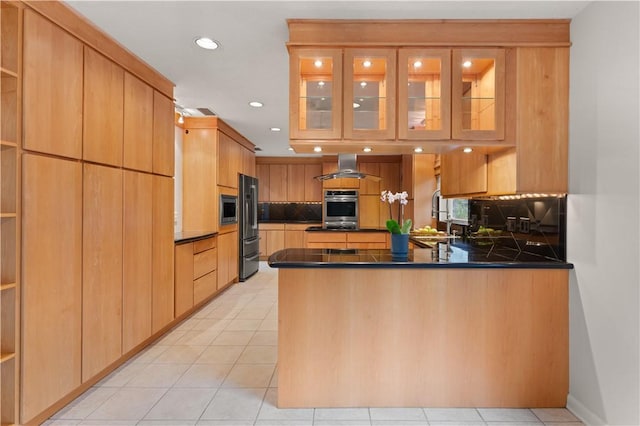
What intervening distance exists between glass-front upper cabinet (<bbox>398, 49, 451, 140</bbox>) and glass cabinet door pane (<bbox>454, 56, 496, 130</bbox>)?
120 millimetres

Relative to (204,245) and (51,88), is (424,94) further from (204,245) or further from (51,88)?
(204,245)

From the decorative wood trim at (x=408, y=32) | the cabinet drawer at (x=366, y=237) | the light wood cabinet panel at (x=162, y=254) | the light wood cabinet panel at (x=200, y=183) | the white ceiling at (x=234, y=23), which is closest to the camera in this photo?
the white ceiling at (x=234, y=23)

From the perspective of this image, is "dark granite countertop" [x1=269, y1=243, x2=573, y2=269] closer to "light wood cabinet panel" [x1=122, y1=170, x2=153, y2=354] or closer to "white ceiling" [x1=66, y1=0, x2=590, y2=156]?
"light wood cabinet panel" [x1=122, y1=170, x2=153, y2=354]

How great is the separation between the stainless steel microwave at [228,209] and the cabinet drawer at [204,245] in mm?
437

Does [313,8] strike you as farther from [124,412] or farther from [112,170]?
[124,412]

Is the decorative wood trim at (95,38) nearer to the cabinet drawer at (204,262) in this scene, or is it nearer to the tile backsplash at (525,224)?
the cabinet drawer at (204,262)

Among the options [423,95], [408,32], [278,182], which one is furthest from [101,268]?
[278,182]

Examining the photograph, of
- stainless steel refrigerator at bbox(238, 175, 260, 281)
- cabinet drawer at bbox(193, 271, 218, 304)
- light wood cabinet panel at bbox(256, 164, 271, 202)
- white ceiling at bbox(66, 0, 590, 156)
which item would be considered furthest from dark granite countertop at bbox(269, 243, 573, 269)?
light wood cabinet panel at bbox(256, 164, 271, 202)

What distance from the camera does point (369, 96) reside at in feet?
7.26

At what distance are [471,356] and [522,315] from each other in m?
0.40

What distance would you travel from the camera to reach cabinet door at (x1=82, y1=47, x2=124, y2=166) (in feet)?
7.04

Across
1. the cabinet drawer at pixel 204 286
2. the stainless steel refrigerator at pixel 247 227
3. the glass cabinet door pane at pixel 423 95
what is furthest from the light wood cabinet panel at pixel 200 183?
the glass cabinet door pane at pixel 423 95

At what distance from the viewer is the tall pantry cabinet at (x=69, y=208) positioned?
5.61 feet

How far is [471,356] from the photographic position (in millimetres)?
2016
